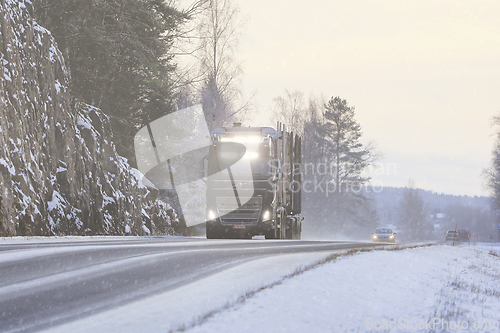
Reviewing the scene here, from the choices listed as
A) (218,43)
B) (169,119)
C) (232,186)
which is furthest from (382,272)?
(218,43)

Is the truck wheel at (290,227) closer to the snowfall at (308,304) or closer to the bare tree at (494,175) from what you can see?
the snowfall at (308,304)

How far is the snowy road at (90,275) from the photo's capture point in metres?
5.30

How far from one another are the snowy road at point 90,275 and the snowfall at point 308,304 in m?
0.25

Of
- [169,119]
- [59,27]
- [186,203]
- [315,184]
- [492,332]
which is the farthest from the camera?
[315,184]

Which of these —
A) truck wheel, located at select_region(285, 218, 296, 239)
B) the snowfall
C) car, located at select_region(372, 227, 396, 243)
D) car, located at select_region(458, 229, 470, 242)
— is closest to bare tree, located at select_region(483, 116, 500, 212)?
car, located at select_region(458, 229, 470, 242)

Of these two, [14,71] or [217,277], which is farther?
[14,71]

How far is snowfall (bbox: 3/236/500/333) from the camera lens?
490cm

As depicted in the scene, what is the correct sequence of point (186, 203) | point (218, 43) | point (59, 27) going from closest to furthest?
1. point (59, 27)
2. point (186, 203)
3. point (218, 43)

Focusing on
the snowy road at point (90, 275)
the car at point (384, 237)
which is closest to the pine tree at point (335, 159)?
the car at point (384, 237)

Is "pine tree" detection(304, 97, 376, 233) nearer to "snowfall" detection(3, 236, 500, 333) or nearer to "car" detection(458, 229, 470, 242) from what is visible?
"car" detection(458, 229, 470, 242)

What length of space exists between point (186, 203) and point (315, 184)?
109 feet

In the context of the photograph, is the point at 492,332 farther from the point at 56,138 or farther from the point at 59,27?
the point at 59,27

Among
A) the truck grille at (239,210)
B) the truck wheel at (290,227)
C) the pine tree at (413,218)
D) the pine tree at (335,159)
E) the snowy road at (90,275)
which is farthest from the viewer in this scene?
the pine tree at (413,218)

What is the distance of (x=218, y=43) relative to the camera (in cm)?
3153
